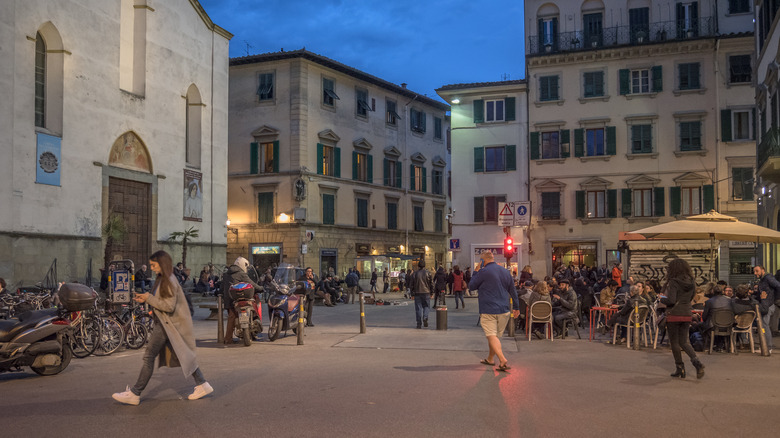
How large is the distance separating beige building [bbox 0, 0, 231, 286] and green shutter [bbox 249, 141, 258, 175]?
7594mm

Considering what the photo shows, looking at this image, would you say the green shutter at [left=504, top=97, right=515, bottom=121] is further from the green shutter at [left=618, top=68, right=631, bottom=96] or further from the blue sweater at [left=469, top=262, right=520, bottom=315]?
the blue sweater at [left=469, top=262, right=520, bottom=315]

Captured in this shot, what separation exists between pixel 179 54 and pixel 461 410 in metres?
28.4

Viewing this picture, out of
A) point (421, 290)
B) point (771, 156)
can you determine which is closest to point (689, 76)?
point (771, 156)

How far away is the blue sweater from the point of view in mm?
10688

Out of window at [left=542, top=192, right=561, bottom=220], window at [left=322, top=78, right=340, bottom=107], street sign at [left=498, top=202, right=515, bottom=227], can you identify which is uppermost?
window at [left=322, top=78, right=340, bottom=107]

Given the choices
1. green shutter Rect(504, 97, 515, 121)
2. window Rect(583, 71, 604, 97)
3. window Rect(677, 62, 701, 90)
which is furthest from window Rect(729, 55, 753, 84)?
green shutter Rect(504, 97, 515, 121)

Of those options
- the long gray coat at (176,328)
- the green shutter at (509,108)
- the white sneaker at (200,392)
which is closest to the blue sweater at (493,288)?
the white sneaker at (200,392)

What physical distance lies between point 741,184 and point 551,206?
29.8ft

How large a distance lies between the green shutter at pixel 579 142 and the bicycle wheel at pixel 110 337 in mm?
30050

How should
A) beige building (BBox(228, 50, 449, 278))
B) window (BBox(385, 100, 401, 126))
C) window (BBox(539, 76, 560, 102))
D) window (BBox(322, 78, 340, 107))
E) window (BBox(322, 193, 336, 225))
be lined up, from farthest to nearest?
window (BBox(385, 100, 401, 126)), window (BBox(322, 78, 340, 107)), window (BBox(322, 193, 336, 225)), beige building (BBox(228, 50, 449, 278)), window (BBox(539, 76, 560, 102))

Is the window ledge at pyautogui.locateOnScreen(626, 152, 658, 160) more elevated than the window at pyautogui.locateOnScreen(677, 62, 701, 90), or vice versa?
the window at pyautogui.locateOnScreen(677, 62, 701, 90)

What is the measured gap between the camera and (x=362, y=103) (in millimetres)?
46906

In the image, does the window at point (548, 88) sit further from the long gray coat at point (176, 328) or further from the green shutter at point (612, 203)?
the long gray coat at point (176, 328)

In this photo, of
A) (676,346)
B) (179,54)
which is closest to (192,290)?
(179,54)
